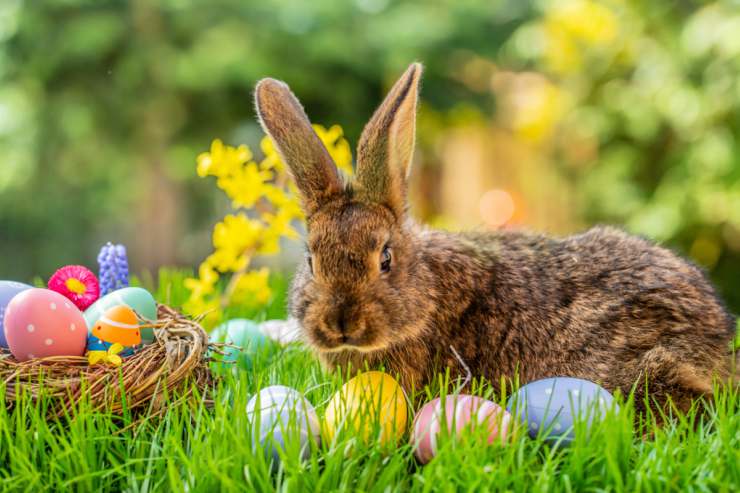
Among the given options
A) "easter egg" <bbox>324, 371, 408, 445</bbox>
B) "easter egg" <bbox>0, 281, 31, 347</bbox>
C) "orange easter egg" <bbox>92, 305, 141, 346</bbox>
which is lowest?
"easter egg" <bbox>324, 371, 408, 445</bbox>

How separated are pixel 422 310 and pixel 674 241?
5.10m

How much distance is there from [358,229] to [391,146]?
28 cm

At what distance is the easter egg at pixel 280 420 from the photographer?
1895mm

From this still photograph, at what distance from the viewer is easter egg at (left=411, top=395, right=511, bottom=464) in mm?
1916

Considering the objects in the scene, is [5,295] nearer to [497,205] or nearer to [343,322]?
[343,322]

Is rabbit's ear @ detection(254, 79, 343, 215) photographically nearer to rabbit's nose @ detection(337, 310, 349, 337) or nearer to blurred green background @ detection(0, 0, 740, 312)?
rabbit's nose @ detection(337, 310, 349, 337)

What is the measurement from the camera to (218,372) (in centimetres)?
263

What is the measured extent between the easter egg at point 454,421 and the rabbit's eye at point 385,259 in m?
0.46

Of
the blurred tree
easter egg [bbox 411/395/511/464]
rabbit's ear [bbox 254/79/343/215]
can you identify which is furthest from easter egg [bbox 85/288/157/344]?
the blurred tree

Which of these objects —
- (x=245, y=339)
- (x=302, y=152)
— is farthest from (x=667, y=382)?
(x=245, y=339)

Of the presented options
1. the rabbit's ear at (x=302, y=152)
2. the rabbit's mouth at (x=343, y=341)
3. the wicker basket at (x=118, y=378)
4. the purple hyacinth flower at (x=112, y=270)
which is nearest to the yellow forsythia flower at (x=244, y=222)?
the purple hyacinth flower at (x=112, y=270)

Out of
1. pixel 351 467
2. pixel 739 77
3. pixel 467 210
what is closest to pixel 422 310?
pixel 351 467

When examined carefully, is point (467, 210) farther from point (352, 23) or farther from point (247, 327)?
point (247, 327)

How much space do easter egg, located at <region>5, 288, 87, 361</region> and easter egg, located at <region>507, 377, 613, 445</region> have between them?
1.33 meters
